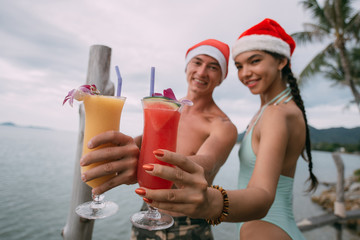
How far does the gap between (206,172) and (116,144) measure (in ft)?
2.27

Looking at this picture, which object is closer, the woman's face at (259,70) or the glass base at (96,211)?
the glass base at (96,211)

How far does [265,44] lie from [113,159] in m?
1.74

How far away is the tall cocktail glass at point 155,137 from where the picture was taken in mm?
1126

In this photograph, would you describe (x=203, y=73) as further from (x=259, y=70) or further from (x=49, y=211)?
(x=49, y=211)

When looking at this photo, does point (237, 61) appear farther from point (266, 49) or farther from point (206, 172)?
point (206, 172)

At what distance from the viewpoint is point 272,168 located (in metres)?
1.25

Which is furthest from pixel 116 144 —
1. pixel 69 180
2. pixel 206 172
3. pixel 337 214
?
pixel 69 180

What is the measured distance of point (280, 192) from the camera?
180cm

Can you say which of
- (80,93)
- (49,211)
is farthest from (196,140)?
(49,211)

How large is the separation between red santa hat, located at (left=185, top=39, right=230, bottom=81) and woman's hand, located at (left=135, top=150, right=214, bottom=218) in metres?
1.92

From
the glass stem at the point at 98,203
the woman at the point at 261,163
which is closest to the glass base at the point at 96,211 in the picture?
the glass stem at the point at 98,203

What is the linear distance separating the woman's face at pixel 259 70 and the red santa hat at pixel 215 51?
18.0 inches

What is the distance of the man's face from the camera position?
244cm

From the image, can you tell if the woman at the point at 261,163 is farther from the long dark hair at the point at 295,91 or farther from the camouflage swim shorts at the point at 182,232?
the camouflage swim shorts at the point at 182,232
